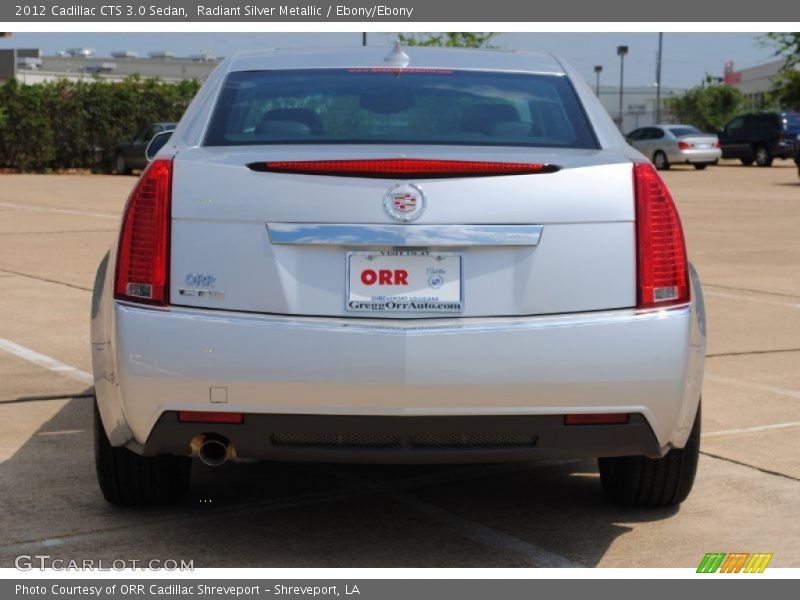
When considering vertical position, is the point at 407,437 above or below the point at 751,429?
above

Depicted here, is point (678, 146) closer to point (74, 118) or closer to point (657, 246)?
point (74, 118)

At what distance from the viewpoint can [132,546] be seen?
476cm

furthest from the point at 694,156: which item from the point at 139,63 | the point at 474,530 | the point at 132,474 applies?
the point at 139,63

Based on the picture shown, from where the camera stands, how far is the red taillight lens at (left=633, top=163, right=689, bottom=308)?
4.53 meters

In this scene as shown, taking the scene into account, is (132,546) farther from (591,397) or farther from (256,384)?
(591,397)

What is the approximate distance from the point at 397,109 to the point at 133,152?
33.6 metres

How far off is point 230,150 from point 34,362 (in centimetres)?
A: 402

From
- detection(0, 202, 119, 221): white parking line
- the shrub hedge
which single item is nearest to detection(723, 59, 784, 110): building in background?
the shrub hedge

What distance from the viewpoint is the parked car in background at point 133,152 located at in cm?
3675

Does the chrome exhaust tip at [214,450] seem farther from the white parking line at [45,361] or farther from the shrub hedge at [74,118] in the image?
the shrub hedge at [74,118]

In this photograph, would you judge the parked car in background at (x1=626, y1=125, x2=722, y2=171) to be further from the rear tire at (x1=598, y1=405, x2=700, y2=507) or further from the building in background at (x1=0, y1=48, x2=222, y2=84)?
the building in background at (x1=0, y1=48, x2=222, y2=84)

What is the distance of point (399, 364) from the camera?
4309mm

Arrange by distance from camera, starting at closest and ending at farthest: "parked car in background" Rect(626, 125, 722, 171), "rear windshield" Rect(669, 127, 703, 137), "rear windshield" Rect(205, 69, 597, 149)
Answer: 1. "rear windshield" Rect(205, 69, 597, 149)
2. "parked car in background" Rect(626, 125, 722, 171)
3. "rear windshield" Rect(669, 127, 703, 137)
